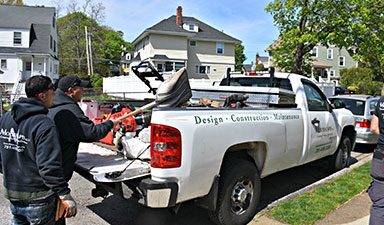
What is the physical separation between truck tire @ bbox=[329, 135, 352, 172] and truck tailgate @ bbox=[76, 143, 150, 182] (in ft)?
14.8

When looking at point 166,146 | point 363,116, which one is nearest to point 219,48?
point 363,116

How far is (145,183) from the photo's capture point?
2982mm

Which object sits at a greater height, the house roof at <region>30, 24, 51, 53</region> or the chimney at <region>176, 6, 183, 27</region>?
the chimney at <region>176, 6, 183, 27</region>

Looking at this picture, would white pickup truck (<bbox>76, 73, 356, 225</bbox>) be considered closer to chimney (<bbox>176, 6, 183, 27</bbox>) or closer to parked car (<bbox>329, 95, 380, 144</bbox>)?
parked car (<bbox>329, 95, 380, 144</bbox>)

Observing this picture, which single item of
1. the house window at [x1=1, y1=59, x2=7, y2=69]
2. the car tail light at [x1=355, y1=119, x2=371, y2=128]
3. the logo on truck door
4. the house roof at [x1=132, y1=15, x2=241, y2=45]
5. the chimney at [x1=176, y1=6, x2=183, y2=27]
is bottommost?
the car tail light at [x1=355, y1=119, x2=371, y2=128]

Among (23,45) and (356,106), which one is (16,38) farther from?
(356,106)

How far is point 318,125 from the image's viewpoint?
5270mm

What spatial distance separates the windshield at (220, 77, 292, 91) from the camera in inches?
216

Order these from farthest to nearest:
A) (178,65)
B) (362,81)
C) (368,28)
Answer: (362,81), (178,65), (368,28)

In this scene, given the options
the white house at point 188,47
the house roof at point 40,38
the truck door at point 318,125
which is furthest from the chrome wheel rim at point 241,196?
the house roof at point 40,38

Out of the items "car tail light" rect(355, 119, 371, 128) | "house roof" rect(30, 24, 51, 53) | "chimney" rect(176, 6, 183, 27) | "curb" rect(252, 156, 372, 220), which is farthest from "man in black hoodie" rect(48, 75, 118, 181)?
"house roof" rect(30, 24, 51, 53)

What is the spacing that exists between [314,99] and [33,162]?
4642mm

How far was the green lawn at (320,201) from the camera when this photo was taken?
4113 millimetres

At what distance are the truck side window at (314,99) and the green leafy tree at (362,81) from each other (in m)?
32.4
